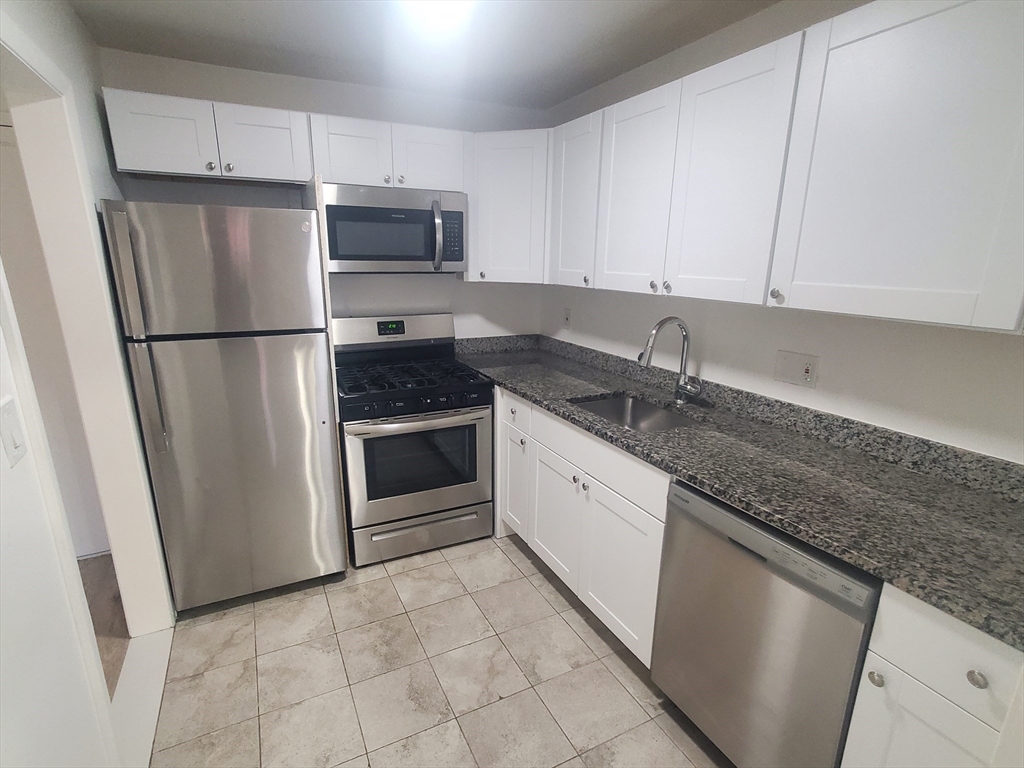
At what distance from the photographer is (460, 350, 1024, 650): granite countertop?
0.90m

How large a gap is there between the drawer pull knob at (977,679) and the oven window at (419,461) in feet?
6.45

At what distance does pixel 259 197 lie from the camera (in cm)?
246

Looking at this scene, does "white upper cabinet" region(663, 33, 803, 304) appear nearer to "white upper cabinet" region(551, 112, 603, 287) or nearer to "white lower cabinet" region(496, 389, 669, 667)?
"white upper cabinet" region(551, 112, 603, 287)

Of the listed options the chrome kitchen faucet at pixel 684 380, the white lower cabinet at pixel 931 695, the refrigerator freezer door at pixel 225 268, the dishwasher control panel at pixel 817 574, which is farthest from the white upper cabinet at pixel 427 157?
the white lower cabinet at pixel 931 695

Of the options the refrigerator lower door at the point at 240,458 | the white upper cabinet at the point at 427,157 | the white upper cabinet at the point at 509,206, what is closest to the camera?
the refrigerator lower door at the point at 240,458

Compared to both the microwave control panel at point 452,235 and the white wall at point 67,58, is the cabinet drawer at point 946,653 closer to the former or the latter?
the microwave control panel at point 452,235

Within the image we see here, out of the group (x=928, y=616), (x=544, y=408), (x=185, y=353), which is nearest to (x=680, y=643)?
(x=928, y=616)

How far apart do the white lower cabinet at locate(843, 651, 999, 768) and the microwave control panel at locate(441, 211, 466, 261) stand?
2.24 metres

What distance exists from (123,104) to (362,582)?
2.29 m

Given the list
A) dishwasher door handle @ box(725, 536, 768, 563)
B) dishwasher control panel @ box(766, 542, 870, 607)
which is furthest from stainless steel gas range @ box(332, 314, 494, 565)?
dishwasher control panel @ box(766, 542, 870, 607)

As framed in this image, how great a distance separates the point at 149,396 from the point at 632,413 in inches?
79.0

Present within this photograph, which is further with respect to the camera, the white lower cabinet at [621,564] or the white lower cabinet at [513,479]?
the white lower cabinet at [513,479]

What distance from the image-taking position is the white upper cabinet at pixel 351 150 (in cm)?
225

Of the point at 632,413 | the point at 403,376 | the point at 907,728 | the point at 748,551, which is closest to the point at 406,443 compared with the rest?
the point at 403,376
